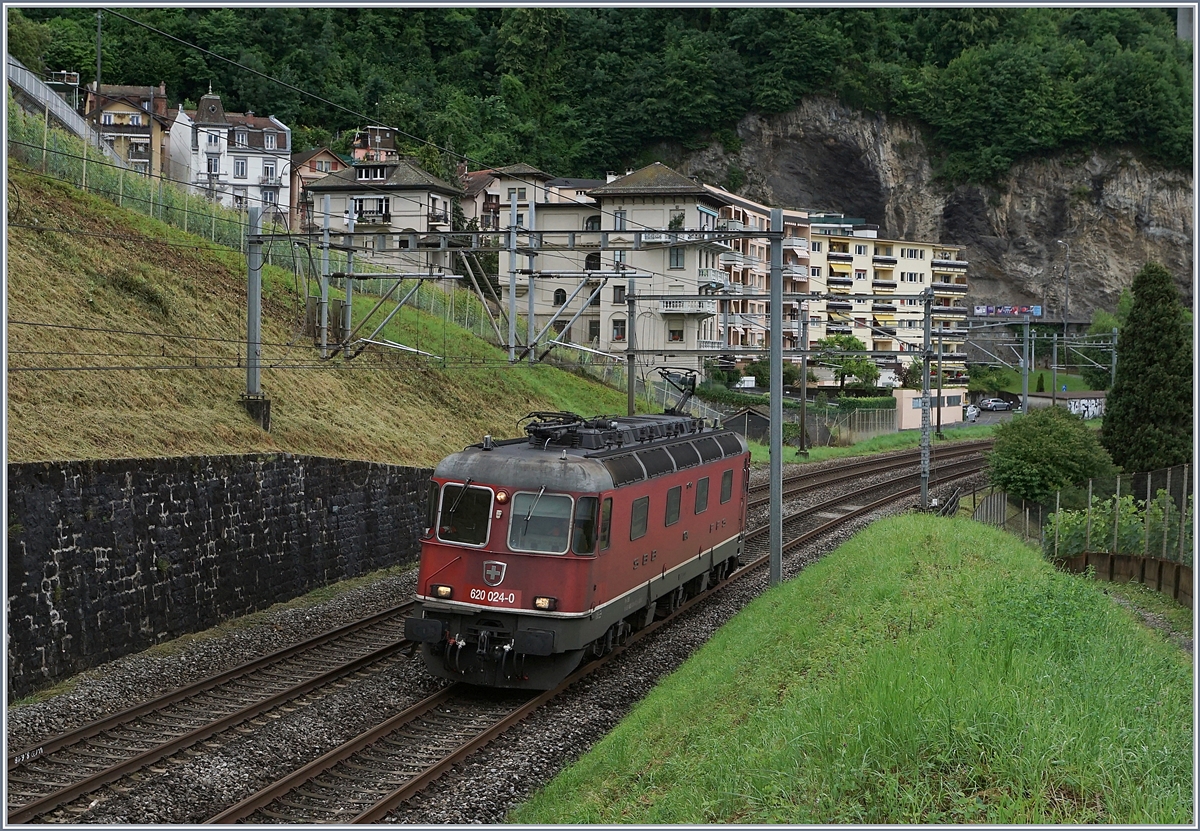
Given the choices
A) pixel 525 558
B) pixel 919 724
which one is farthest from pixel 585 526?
pixel 919 724

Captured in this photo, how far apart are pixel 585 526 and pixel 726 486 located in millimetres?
7826

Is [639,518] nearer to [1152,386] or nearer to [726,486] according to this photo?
[726,486]

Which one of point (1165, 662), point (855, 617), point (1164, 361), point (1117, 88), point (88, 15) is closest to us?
point (1165, 662)

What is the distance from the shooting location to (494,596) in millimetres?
15148

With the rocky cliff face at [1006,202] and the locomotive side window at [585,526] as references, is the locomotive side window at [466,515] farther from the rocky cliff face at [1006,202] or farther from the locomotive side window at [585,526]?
the rocky cliff face at [1006,202]

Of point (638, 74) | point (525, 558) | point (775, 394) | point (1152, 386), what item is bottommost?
point (525, 558)

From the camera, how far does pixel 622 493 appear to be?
1627 centimetres

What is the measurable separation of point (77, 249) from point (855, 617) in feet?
63.6

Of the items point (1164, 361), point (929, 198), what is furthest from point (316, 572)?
point (929, 198)

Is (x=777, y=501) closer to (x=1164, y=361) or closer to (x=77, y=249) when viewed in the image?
(x=77, y=249)

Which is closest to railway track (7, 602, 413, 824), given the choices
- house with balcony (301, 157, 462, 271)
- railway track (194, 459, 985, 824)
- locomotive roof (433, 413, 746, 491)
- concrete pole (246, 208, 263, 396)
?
railway track (194, 459, 985, 824)

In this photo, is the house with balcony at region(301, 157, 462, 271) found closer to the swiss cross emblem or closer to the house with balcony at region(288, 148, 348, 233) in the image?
the house with balcony at region(288, 148, 348, 233)

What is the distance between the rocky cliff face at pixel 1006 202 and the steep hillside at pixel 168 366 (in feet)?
245

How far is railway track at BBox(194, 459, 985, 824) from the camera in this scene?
432 inches
